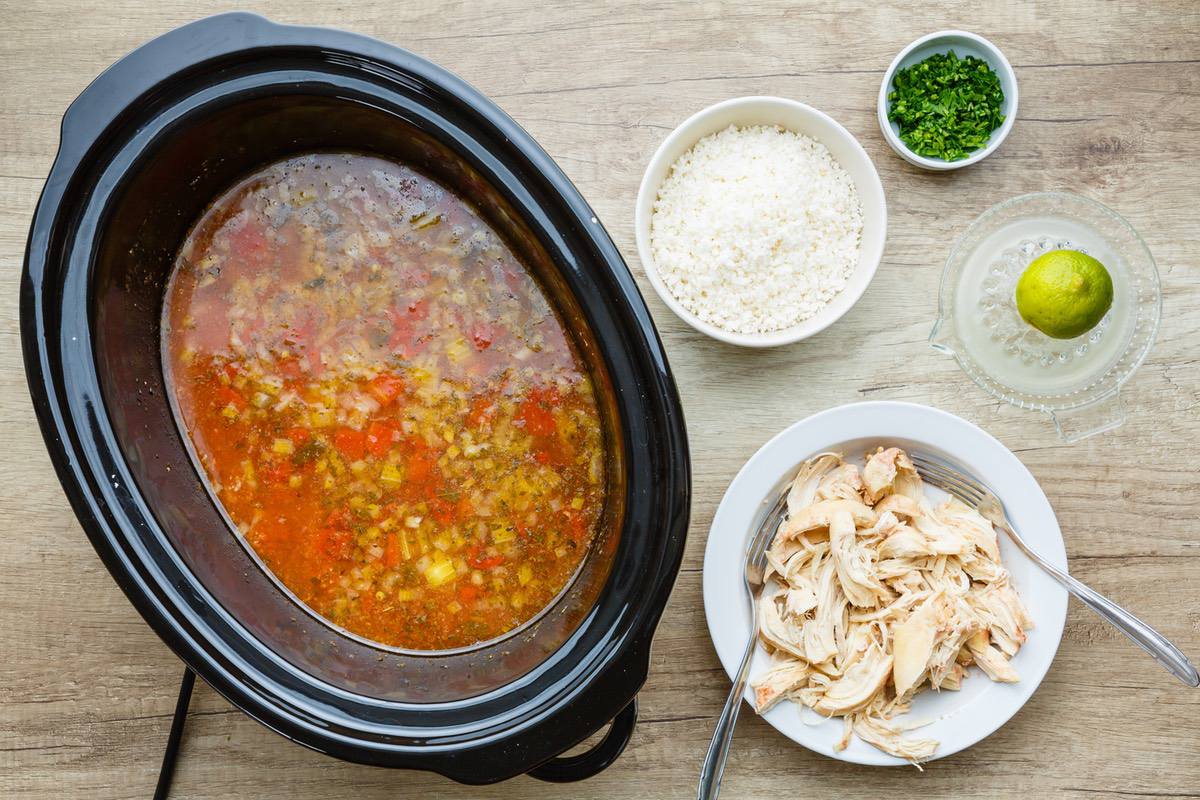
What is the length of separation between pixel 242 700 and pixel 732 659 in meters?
0.86

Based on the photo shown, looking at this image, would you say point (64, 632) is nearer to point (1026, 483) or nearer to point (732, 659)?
point (732, 659)

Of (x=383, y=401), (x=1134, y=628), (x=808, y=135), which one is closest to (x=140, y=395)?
(x=383, y=401)

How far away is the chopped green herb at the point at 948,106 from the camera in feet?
5.50

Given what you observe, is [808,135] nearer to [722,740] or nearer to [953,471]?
[953,471]

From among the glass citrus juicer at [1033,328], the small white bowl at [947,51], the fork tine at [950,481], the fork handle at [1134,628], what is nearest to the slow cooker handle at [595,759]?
the fork tine at [950,481]

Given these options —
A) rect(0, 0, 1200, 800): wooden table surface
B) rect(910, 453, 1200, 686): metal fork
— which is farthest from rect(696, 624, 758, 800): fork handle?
rect(910, 453, 1200, 686): metal fork

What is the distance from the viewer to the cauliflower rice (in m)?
1.62

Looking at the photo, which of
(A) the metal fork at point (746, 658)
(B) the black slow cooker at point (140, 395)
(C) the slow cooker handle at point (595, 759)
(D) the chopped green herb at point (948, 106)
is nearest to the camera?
(B) the black slow cooker at point (140, 395)

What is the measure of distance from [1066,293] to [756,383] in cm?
58

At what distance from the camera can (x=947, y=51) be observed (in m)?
1.71

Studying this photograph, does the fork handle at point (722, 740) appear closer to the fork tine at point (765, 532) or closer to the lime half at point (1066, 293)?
the fork tine at point (765, 532)

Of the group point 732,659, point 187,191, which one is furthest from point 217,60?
point 732,659

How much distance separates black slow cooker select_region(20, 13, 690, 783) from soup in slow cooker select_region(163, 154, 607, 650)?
9 centimetres

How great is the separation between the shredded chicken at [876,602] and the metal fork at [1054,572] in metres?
0.03
